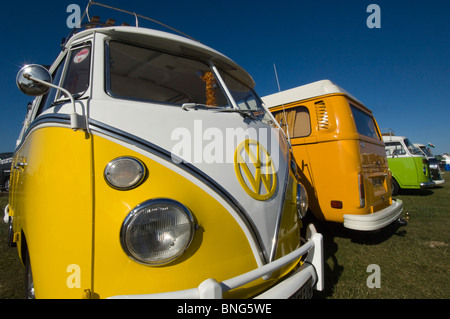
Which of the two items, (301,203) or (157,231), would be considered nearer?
(157,231)

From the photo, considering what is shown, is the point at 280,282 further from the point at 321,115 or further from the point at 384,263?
the point at 321,115

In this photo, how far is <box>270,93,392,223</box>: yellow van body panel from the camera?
328 centimetres

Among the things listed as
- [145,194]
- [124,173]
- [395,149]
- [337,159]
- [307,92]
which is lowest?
[145,194]

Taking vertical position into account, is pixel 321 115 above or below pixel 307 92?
below

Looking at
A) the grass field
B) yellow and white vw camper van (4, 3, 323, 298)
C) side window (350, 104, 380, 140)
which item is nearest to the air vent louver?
side window (350, 104, 380, 140)

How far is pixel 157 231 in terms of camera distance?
3.96ft

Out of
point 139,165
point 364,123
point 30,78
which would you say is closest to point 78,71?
point 30,78

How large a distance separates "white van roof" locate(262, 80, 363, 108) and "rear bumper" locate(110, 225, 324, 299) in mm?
2453

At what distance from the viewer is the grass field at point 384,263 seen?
7.85ft

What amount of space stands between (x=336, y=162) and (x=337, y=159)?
0.04 meters

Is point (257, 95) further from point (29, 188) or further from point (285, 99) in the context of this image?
point (29, 188)

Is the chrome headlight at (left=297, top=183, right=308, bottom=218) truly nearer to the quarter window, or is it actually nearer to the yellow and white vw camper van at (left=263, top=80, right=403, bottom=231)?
the yellow and white vw camper van at (left=263, top=80, right=403, bottom=231)

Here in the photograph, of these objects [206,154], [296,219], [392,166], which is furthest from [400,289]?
[392,166]
